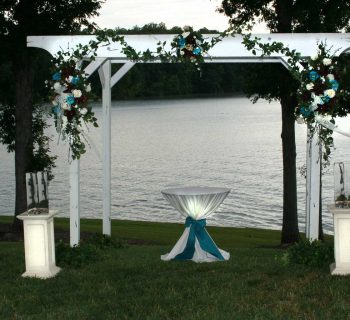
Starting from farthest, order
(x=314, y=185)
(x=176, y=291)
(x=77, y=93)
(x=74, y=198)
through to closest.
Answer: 1. (x=74, y=198)
2. (x=314, y=185)
3. (x=77, y=93)
4. (x=176, y=291)

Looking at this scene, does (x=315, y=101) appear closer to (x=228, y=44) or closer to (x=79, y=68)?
(x=228, y=44)

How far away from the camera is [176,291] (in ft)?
27.7

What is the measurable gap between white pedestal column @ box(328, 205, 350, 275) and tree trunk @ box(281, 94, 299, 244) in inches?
386

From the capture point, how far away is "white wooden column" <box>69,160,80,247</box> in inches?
418

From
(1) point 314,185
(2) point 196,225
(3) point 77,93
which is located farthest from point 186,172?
(3) point 77,93

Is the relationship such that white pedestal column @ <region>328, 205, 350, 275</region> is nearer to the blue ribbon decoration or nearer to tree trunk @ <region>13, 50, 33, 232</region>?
the blue ribbon decoration

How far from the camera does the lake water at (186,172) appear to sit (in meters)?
32.8

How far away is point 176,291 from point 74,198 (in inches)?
115

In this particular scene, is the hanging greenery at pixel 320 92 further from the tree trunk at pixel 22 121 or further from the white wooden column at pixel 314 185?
the tree trunk at pixel 22 121

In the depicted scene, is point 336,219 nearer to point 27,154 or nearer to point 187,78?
point 27,154

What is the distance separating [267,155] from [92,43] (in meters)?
51.9

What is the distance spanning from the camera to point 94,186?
43.0 meters

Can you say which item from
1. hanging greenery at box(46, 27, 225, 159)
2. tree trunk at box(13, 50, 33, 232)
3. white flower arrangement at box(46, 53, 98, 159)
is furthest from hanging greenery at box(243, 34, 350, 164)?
tree trunk at box(13, 50, 33, 232)

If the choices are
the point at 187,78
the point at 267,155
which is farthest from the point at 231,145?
the point at 187,78
